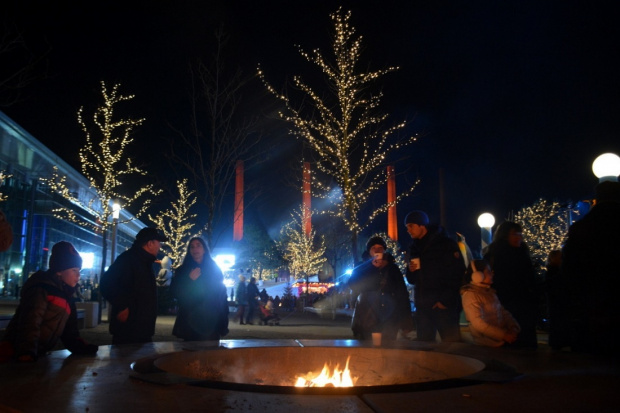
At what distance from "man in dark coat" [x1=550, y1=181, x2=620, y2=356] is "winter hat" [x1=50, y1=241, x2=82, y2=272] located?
160 inches

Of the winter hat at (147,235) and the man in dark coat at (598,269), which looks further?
the winter hat at (147,235)

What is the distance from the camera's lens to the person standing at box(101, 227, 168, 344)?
5715 mm

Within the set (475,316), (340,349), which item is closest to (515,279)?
(475,316)

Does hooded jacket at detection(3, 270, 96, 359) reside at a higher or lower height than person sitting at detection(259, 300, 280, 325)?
higher

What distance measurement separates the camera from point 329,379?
14.6 ft

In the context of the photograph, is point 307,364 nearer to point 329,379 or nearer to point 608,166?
point 329,379

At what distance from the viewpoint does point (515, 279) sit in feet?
19.8

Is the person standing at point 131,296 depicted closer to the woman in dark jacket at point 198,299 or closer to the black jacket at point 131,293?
the black jacket at point 131,293

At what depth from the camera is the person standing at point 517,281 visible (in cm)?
596

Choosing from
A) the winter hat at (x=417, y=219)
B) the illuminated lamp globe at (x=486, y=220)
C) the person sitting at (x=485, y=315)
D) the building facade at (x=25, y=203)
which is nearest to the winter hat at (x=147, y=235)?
the winter hat at (x=417, y=219)

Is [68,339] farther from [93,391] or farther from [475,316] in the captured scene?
[475,316]

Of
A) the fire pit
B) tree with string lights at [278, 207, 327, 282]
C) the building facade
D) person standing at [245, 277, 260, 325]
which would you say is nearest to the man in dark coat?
the fire pit

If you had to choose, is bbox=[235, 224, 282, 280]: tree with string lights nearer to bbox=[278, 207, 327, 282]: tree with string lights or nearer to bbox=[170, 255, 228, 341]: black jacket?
bbox=[278, 207, 327, 282]: tree with string lights

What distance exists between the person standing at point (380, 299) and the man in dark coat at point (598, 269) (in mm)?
2279
